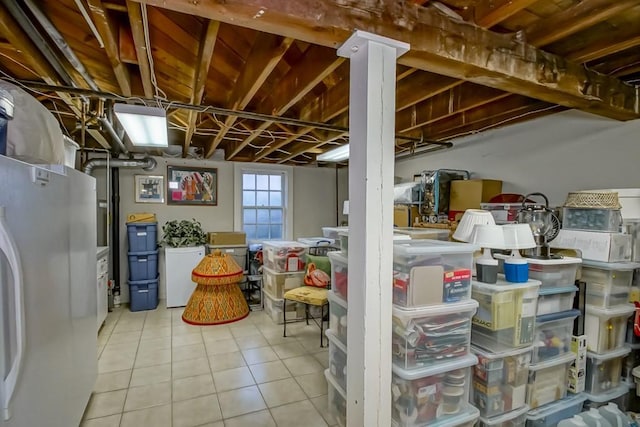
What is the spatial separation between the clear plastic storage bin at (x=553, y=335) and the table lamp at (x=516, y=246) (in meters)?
0.38

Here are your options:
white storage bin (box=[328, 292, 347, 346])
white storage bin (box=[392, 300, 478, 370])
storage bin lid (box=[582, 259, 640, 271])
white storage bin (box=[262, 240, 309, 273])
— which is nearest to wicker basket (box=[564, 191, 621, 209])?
storage bin lid (box=[582, 259, 640, 271])

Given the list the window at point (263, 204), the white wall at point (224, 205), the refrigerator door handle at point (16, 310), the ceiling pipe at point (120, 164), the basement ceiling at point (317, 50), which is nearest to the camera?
the refrigerator door handle at point (16, 310)

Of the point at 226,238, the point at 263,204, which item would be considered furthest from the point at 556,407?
the point at 263,204

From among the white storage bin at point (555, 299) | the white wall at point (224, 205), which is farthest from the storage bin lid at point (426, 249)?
the white wall at point (224, 205)

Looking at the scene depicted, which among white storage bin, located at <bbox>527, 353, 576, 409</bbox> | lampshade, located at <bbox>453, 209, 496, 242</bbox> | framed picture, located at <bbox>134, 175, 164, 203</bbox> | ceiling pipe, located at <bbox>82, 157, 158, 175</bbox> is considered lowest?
white storage bin, located at <bbox>527, 353, 576, 409</bbox>

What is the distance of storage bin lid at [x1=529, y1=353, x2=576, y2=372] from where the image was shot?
209 cm

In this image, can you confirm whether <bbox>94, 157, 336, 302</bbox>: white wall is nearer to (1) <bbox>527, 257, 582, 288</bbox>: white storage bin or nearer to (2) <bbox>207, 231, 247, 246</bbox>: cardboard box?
(2) <bbox>207, 231, 247, 246</bbox>: cardboard box

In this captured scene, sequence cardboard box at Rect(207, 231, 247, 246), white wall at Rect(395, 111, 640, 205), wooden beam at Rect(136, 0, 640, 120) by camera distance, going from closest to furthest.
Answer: wooden beam at Rect(136, 0, 640, 120) < white wall at Rect(395, 111, 640, 205) < cardboard box at Rect(207, 231, 247, 246)

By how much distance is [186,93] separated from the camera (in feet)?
9.97

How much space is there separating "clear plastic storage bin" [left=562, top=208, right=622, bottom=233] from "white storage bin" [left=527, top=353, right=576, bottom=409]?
950mm

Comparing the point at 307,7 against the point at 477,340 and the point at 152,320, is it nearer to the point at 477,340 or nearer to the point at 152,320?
the point at 477,340

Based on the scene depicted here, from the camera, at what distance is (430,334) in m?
1.81

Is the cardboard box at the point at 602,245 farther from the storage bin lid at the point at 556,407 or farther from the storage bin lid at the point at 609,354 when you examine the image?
the storage bin lid at the point at 556,407

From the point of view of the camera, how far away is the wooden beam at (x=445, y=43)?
1.32m
